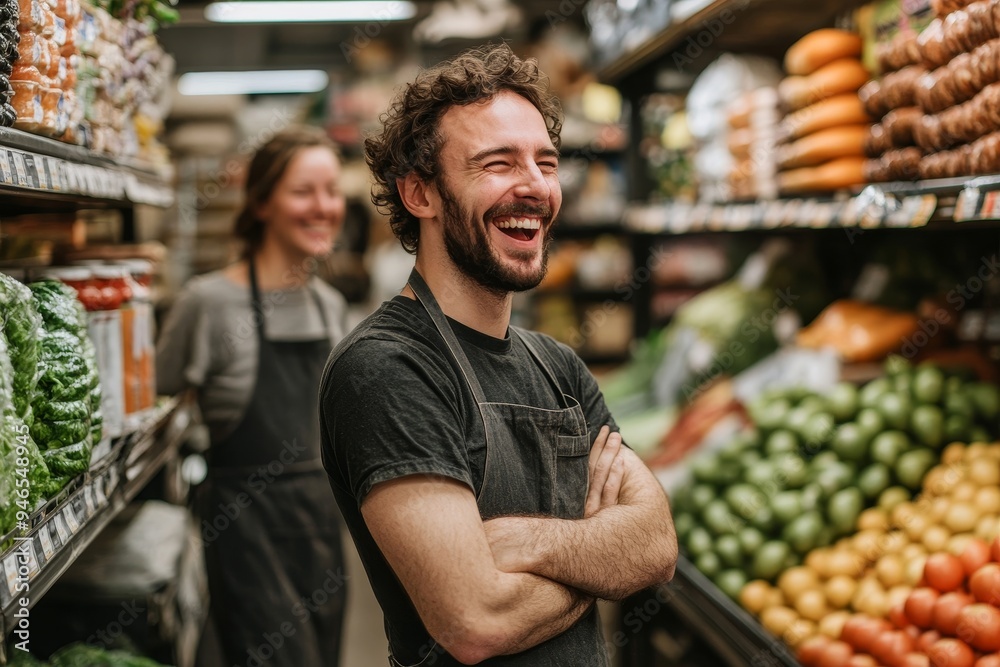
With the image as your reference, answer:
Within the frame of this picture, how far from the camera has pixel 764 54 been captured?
3998 mm

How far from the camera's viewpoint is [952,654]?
195cm

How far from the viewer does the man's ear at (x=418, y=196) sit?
5.89ft

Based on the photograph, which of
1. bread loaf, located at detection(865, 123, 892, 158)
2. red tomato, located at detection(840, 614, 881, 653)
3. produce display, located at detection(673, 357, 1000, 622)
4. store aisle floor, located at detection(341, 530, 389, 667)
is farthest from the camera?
store aisle floor, located at detection(341, 530, 389, 667)

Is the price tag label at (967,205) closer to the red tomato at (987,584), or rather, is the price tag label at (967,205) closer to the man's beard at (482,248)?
the red tomato at (987,584)

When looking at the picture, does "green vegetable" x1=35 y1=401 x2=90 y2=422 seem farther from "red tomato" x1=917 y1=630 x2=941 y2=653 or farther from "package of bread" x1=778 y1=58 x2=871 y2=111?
"package of bread" x1=778 y1=58 x2=871 y2=111

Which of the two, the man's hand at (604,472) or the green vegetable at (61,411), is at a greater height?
the green vegetable at (61,411)

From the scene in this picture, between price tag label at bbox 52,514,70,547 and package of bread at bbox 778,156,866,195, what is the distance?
7.44 ft

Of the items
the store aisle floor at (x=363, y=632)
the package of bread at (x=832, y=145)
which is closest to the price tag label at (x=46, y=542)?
the package of bread at (x=832, y=145)

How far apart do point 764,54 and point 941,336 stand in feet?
4.90

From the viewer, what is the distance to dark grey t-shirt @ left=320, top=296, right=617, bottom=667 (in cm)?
151

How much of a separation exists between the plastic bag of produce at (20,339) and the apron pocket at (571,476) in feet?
3.07

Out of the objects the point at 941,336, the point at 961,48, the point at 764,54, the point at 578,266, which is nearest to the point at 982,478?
the point at 941,336

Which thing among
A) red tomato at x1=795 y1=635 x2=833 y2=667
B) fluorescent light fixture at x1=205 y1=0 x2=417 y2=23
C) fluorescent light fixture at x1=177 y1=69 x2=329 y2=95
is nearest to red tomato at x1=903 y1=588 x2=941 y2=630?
red tomato at x1=795 y1=635 x2=833 y2=667

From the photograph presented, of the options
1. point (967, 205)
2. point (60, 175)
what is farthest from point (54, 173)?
point (967, 205)
